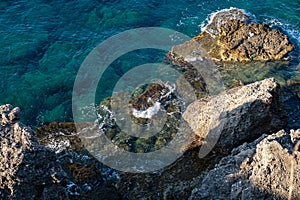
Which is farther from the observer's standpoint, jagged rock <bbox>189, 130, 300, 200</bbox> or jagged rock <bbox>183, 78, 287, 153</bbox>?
jagged rock <bbox>183, 78, 287, 153</bbox>

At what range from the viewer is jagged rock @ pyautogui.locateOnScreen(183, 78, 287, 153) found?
16000 millimetres

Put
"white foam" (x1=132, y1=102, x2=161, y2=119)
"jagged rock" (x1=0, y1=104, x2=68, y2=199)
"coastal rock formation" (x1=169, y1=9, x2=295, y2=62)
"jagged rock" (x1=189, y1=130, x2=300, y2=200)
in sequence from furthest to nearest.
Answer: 1. "coastal rock formation" (x1=169, y1=9, x2=295, y2=62)
2. "white foam" (x1=132, y1=102, x2=161, y2=119)
3. "jagged rock" (x1=0, y1=104, x2=68, y2=199)
4. "jagged rock" (x1=189, y1=130, x2=300, y2=200)

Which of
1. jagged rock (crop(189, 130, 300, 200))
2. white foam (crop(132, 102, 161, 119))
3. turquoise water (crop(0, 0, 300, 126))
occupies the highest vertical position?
jagged rock (crop(189, 130, 300, 200))

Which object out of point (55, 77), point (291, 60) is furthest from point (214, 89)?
point (55, 77)

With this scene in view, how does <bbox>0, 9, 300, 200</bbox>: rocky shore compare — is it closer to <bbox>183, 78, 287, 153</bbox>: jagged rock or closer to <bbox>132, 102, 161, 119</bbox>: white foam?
<bbox>183, 78, 287, 153</bbox>: jagged rock

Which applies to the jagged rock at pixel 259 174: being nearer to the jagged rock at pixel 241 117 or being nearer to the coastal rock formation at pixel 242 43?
the jagged rock at pixel 241 117

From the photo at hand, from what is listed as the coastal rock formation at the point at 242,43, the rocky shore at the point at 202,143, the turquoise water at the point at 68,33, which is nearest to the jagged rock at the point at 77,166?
the rocky shore at the point at 202,143

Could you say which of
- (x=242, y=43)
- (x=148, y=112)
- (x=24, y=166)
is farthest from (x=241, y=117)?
(x=24, y=166)

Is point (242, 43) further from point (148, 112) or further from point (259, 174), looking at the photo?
point (259, 174)

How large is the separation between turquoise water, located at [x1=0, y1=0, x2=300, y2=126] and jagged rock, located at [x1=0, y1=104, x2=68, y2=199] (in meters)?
7.43

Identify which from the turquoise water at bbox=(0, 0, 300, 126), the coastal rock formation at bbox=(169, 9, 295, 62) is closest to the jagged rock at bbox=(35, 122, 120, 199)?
the turquoise water at bbox=(0, 0, 300, 126)

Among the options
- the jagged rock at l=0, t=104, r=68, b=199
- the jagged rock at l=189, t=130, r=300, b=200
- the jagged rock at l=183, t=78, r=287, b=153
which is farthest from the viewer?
the jagged rock at l=183, t=78, r=287, b=153

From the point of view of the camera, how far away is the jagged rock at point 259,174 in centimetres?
1141

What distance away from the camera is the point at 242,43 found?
74.8 ft
